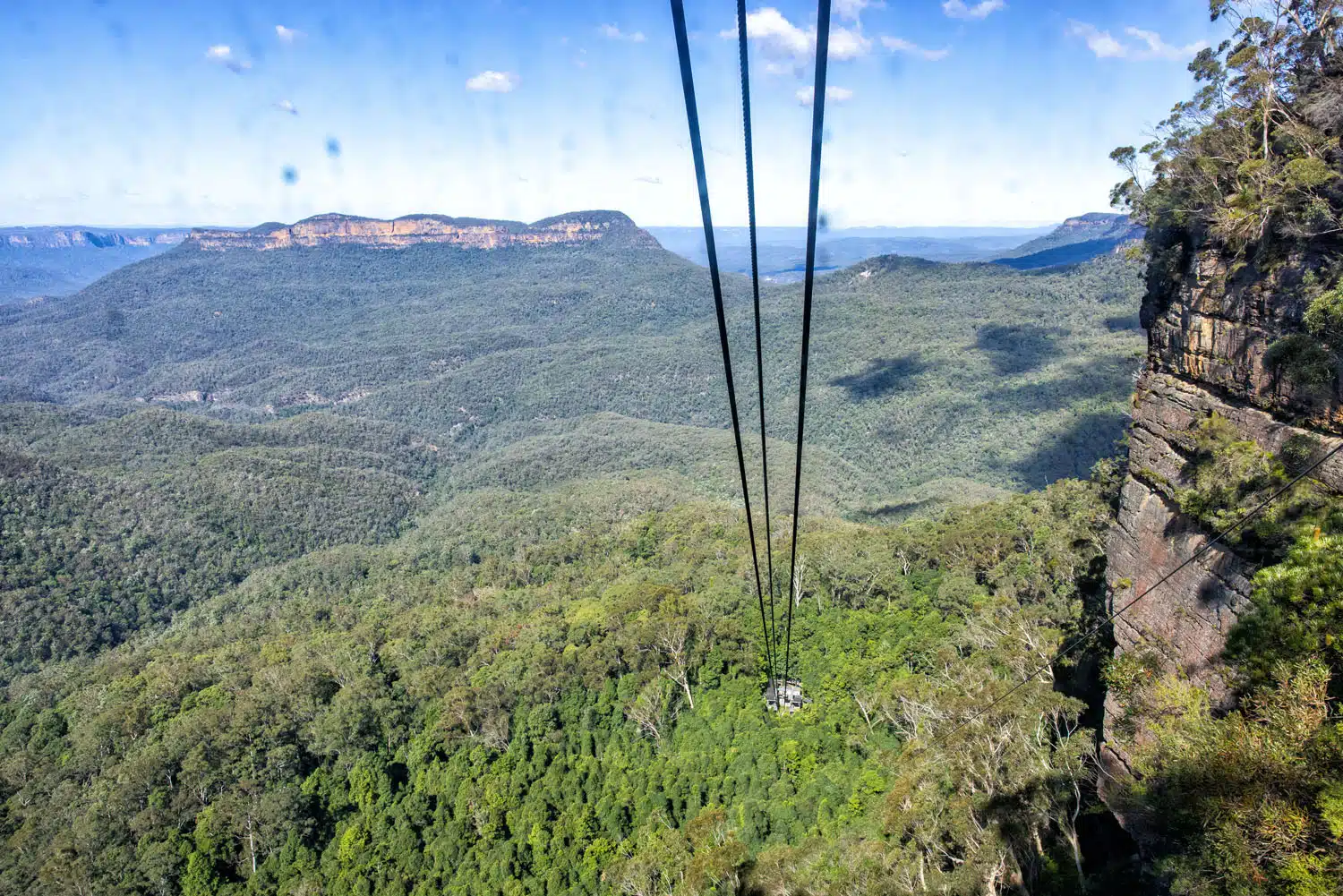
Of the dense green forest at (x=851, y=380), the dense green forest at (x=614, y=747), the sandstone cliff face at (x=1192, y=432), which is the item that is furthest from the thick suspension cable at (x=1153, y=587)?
the dense green forest at (x=851, y=380)

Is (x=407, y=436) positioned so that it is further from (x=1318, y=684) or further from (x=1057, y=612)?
(x=1318, y=684)

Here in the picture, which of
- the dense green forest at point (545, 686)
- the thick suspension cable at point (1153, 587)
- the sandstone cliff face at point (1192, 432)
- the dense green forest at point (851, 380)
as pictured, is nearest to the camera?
the thick suspension cable at point (1153, 587)

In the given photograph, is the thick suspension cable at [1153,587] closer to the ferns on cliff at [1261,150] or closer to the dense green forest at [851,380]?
the ferns on cliff at [1261,150]

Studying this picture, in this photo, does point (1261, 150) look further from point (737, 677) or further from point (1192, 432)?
point (737, 677)

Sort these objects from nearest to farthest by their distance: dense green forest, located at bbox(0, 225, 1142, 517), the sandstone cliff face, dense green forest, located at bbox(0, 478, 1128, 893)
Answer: the sandstone cliff face, dense green forest, located at bbox(0, 478, 1128, 893), dense green forest, located at bbox(0, 225, 1142, 517)

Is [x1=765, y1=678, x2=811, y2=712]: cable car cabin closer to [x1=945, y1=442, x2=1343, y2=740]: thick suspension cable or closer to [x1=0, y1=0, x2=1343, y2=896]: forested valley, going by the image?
[x1=0, y1=0, x2=1343, y2=896]: forested valley

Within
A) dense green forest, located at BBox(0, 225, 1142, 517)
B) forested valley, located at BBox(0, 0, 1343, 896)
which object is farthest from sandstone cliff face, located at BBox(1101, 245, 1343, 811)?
dense green forest, located at BBox(0, 225, 1142, 517)

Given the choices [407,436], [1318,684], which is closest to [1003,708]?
[1318,684]
